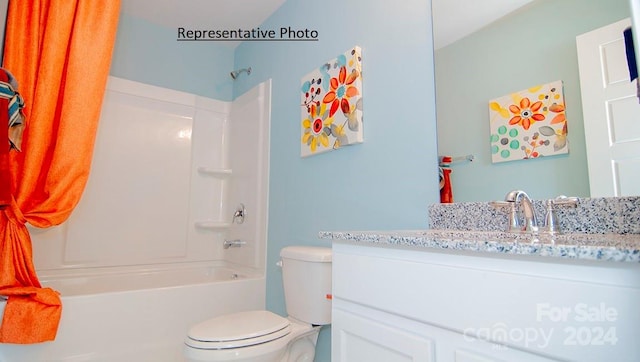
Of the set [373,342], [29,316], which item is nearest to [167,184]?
[29,316]

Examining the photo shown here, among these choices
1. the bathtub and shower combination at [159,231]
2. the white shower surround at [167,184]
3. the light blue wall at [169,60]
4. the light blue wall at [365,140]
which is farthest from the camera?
the light blue wall at [169,60]

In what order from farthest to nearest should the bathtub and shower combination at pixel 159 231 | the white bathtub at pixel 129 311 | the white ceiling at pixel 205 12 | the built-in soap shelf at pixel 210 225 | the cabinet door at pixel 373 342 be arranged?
the built-in soap shelf at pixel 210 225
the white ceiling at pixel 205 12
the bathtub and shower combination at pixel 159 231
the white bathtub at pixel 129 311
the cabinet door at pixel 373 342

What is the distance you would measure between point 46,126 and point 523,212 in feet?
7.23

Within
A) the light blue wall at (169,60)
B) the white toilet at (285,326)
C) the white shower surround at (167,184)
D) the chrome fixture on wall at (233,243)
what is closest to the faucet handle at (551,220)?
the white toilet at (285,326)

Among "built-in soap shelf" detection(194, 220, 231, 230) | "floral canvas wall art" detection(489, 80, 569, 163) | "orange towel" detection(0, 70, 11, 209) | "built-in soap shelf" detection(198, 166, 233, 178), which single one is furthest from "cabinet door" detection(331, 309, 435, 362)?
"built-in soap shelf" detection(198, 166, 233, 178)

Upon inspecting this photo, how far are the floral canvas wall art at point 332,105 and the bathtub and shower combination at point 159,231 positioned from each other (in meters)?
0.55

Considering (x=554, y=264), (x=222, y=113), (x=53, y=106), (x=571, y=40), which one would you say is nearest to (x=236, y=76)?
(x=222, y=113)

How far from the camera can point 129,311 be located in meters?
1.79

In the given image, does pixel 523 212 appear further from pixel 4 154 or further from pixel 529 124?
pixel 4 154

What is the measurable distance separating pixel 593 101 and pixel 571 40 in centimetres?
21

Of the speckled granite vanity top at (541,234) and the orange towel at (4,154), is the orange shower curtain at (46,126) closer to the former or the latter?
the orange towel at (4,154)

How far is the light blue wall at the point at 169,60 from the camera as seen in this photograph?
2512 millimetres

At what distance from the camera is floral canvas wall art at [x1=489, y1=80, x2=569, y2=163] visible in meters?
1.04

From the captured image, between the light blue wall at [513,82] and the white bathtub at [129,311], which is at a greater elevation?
the light blue wall at [513,82]
